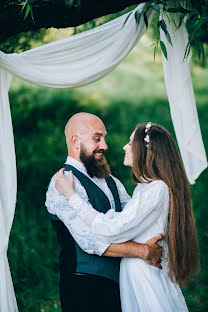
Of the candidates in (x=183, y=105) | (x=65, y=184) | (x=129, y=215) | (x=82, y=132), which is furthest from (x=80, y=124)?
(x=129, y=215)

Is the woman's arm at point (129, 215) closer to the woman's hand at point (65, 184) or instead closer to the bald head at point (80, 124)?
the woman's hand at point (65, 184)

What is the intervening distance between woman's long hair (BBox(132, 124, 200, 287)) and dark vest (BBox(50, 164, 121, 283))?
278 mm

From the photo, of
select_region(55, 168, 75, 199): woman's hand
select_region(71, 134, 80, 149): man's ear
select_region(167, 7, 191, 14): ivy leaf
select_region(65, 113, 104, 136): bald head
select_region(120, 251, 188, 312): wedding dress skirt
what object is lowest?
select_region(120, 251, 188, 312): wedding dress skirt

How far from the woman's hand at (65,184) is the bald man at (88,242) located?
0.16 ft

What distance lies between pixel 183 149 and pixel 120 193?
20.3 inches

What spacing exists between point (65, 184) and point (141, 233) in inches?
19.3

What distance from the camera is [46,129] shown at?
17.8ft

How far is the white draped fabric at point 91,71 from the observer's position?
2857 millimetres

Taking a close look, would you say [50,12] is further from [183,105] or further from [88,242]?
[88,242]

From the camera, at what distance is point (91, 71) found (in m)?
2.92

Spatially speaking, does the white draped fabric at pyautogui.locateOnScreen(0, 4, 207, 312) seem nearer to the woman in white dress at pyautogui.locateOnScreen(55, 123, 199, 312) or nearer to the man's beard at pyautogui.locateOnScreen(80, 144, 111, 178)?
the woman in white dress at pyautogui.locateOnScreen(55, 123, 199, 312)

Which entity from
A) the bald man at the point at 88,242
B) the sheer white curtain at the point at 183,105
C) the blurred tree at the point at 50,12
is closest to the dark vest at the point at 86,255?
the bald man at the point at 88,242

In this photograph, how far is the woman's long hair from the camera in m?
2.62

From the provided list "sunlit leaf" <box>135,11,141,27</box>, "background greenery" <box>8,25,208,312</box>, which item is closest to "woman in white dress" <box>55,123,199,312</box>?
"sunlit leaf" <box>135,11,141,27</box>
